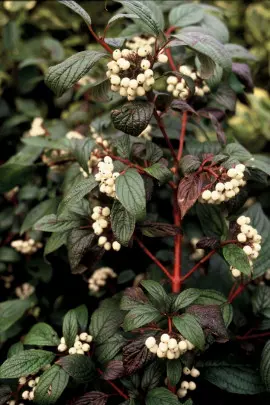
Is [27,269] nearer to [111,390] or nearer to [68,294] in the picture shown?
[68,294]

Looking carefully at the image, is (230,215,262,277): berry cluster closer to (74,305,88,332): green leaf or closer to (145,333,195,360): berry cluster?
(145,333,195,360): berry cluster

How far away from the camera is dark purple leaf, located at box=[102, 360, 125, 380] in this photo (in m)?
1.02

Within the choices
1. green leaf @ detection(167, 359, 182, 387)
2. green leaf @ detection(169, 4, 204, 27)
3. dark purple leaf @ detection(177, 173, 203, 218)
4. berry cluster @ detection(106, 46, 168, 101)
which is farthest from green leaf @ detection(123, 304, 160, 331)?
green leaf @ detection(169, 4, 204, 27)

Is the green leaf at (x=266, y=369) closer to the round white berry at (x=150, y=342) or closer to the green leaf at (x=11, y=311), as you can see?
the round white berry at (x=150, y=342)

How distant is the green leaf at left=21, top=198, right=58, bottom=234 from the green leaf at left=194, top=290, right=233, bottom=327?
0.57m

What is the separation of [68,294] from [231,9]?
2.20 m

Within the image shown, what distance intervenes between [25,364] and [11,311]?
1.16 feet

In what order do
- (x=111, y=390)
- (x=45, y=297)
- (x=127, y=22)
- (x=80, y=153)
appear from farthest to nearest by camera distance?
(x=127, y=22) < (x=45, y=297) < (x=80, y=153) < (x=111, y=390)

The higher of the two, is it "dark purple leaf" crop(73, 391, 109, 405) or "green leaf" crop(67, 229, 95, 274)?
"green leaf" crop(67, 229, 95, 274)

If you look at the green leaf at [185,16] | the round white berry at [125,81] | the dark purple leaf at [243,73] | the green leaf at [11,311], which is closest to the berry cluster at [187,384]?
the green leaf at [11,311]

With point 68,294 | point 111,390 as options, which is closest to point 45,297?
point 68,294

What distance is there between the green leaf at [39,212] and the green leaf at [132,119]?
556 millimetres

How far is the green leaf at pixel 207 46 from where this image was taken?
0.99 m

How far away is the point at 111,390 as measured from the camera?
3.69 feet
